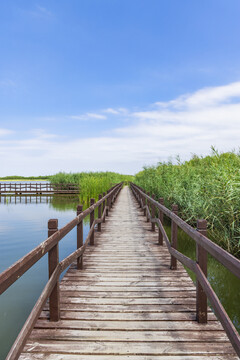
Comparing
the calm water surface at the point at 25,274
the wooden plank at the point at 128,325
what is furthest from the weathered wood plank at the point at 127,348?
the calm water surface at the point at 25,274

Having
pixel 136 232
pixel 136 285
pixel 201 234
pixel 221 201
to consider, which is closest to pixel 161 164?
pixel 136 232

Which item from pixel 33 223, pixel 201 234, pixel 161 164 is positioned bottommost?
pixel 33 223

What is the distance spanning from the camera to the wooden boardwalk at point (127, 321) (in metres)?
2.55

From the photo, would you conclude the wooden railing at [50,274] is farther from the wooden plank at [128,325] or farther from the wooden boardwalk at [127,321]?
the wooden boardwalk at [127,321]

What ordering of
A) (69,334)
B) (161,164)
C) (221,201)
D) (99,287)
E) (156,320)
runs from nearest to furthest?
(69,334) → (156,320) → (99,287) → (221,201) → (161,164)

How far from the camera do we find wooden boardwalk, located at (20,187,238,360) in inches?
100

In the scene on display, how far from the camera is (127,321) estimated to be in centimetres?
311

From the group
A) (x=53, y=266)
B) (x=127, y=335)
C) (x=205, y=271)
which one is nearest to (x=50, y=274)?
(x=53, y=266)

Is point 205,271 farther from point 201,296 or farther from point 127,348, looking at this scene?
point 127,348

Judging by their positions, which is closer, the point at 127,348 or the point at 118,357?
the point at 118,357

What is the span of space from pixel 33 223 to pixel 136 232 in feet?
33.0

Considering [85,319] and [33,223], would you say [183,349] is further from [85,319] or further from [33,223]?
[33,223]

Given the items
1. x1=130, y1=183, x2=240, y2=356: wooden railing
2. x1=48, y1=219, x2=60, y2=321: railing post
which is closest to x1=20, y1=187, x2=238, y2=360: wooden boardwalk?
x1=48, y1=219, x2=60, y2=321: railing post

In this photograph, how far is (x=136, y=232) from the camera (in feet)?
27.7
